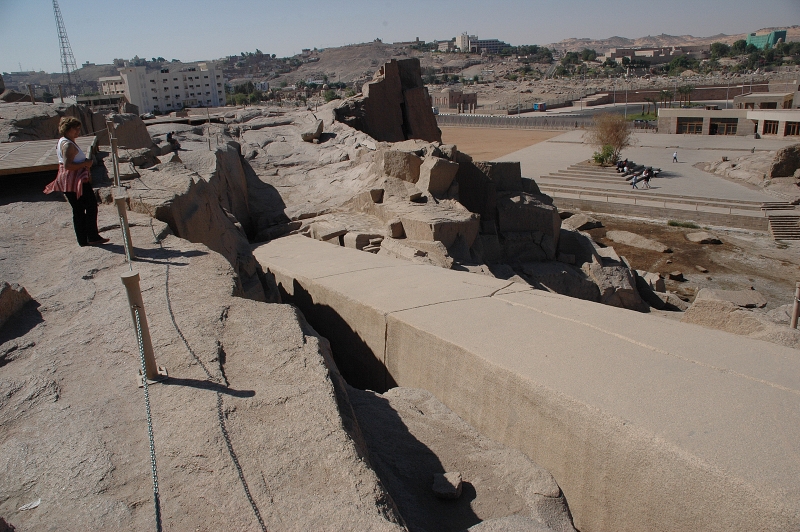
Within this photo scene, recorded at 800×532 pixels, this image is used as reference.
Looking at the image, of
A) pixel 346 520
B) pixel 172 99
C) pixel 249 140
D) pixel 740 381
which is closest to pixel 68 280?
pixel 346 520

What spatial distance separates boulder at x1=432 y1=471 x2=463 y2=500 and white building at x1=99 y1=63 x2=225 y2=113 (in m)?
57.7

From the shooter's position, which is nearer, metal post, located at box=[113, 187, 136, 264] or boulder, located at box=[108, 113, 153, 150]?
metal post, located at box=[113, 187, 136, 264]

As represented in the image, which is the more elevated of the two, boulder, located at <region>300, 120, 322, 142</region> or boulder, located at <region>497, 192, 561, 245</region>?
boulder, located at <region>300, 120, 322, 142</region>

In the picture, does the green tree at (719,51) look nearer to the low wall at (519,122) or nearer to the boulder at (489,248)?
the low wall at (519,122)

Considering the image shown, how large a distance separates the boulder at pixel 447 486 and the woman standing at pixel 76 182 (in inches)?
127

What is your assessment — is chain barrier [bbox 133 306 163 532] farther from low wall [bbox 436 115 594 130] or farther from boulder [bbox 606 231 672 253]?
low wall [bbox 436 115 594 130]

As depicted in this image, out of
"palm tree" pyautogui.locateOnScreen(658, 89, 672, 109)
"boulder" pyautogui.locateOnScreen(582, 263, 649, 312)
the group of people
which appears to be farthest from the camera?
"palm tree" pyautogui.locateOnScreen(658, 89, 672, 109)

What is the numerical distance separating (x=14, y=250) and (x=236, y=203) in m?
4.90

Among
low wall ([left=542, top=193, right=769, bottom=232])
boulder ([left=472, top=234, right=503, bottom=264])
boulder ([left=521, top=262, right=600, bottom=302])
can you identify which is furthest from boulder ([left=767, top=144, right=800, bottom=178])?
boulder ([left=472, top=234, right=503, bottom=264])

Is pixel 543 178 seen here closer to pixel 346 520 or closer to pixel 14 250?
pixel 14 250

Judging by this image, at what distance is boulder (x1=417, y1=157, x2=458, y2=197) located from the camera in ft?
27.7

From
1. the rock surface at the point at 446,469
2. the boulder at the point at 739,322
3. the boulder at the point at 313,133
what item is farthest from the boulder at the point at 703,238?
the rock surface at the point at 446,469

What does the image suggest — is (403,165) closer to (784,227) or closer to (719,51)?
(784,227)

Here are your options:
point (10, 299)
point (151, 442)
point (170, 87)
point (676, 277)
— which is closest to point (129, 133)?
point (10, 299)
